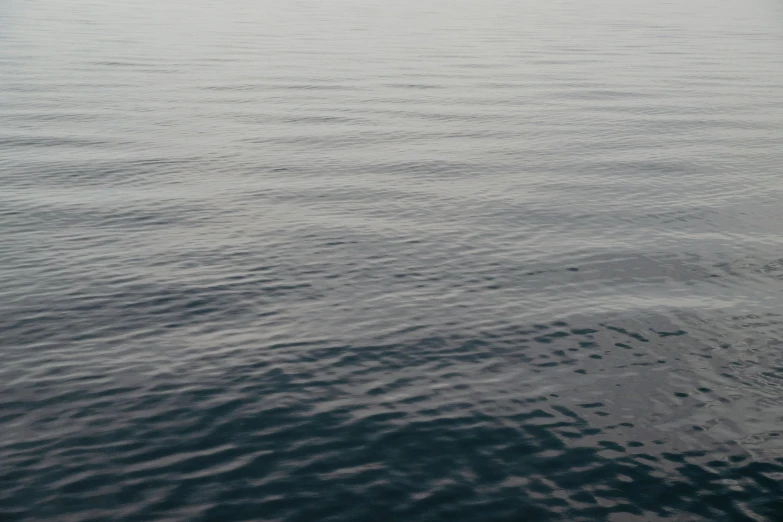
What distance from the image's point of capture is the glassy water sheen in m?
34.6

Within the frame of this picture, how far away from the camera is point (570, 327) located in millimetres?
49219

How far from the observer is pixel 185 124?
102m

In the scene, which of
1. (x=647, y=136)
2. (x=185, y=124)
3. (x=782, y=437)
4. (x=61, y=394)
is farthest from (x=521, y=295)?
(x=185, y=124)

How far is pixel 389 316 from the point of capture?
50.7 m

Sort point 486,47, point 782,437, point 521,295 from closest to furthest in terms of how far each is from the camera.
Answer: point 782,437 → point 521,295 → point 486,47

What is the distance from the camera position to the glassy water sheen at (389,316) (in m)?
34.6

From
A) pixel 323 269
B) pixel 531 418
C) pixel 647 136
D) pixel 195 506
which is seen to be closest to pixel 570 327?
pixel 531 418

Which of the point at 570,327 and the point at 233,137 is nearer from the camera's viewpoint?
the point at 570,327

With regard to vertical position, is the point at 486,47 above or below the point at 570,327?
above

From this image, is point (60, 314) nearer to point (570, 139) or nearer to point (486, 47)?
point (570, 139)

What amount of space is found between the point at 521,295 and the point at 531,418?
49.0 ft

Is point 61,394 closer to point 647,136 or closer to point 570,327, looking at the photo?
point 570,327

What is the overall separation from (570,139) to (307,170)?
99.5ft

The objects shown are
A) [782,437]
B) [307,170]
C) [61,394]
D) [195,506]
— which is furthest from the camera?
[307,170]
